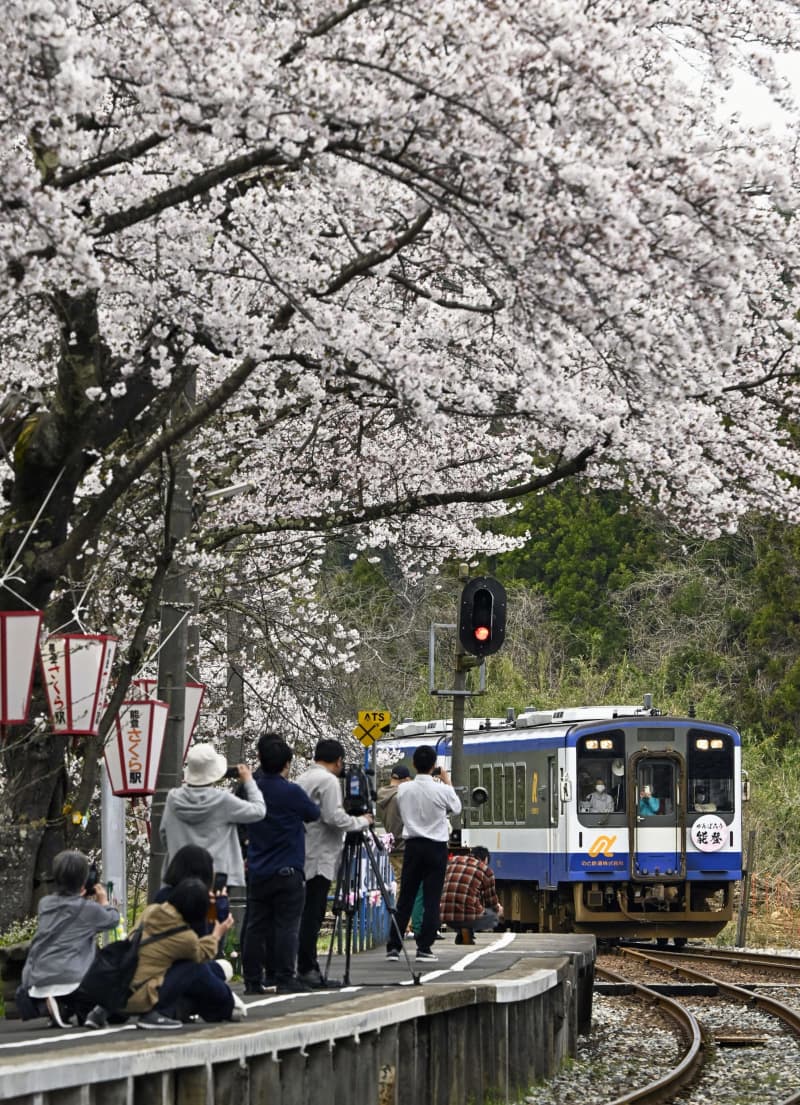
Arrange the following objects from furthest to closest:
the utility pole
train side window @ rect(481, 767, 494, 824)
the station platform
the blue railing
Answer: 1. train side window @ rect(481, 767, 494, 824)
2. the blue railing
3. the utility pole
4. the station platform

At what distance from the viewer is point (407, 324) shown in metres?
12.6

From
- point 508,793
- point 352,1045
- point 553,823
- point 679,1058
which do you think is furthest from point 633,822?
point 352,1045

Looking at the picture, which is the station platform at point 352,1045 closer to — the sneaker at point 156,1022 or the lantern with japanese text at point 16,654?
the sneaker at point 156,1022

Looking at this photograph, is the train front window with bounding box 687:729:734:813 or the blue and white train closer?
the blue and white train

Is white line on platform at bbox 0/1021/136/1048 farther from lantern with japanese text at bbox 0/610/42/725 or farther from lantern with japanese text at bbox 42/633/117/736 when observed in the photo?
lantern with japanese text at bbox 42/633/117/736

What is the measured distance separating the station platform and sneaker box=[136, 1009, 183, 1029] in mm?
69

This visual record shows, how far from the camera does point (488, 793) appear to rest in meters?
27.3

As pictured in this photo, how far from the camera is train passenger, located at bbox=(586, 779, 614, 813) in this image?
24.4 metres

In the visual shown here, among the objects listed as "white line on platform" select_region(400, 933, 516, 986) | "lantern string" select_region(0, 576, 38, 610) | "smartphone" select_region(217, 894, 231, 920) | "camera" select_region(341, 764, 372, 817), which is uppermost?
"lantern string" select_region(0, 576, 38, 610)

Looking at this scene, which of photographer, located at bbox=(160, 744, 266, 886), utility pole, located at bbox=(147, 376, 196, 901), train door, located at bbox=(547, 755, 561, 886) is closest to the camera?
photographer, located at bbox=(160, 744, 266, 886)

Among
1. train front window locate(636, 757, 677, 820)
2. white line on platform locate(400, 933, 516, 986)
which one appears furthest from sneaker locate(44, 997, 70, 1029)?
train front window locate(636, 757, 677, 820)

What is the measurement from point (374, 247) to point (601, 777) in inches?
576

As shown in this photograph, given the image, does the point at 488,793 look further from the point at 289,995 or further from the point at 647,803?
the point at 289,995

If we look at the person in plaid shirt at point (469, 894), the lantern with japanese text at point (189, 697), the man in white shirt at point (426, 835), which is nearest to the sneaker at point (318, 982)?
the man in white shirt at point (426, 835)
